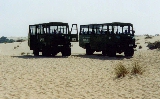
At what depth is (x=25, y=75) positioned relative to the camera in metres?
13.1

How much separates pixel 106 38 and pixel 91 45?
2526 mm

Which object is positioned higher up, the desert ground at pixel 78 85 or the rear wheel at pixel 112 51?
the rear wheel at pixel 112 51

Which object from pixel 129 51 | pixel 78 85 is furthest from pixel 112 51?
pixel 78 85

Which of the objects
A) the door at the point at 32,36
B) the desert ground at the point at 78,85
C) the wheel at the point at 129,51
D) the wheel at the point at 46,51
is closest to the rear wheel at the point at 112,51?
the wheel at the point at 129,51

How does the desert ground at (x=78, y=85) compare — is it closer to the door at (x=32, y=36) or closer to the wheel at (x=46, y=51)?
the wheel at (x=46, y=51)

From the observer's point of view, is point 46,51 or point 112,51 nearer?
point 112,51

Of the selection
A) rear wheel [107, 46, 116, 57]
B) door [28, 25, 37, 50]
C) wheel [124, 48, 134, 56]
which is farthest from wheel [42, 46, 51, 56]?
wheel [124, 48, 134, 56]

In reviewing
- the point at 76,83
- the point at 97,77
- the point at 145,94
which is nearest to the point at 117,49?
the point at 97,77

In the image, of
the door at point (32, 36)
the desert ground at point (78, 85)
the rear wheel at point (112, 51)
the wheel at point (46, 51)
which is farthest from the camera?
the door at point (32, 36)

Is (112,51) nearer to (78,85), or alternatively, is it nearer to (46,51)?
(46,51)

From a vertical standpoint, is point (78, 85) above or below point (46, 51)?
below

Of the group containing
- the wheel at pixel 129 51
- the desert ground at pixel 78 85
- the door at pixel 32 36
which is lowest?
the desert ground at pixel 78 85

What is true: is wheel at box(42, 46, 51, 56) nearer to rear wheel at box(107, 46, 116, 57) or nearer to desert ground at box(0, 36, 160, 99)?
rear wheel at box(107, 46, 116, 57)

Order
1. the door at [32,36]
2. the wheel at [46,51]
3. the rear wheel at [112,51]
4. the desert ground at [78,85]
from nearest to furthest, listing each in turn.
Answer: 1. the desert ground at [78,85]
2. the rear wheel at [112,51]
3. the wheel at [46,51]
4. the door at [32,36]
